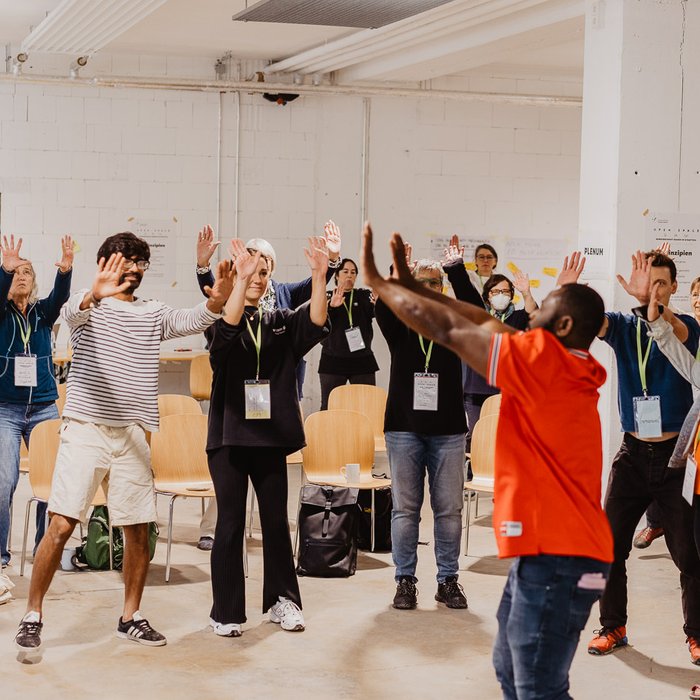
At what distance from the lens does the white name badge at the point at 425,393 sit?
4879 millimetres

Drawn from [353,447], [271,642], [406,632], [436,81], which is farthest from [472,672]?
[436,81]

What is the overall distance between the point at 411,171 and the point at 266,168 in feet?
4.57

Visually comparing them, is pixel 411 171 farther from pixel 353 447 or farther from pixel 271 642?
pixel 271 642

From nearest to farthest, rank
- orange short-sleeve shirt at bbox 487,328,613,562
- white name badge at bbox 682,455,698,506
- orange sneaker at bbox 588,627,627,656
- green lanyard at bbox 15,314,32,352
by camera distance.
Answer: orange short-sleeve shirt at bbox 487,328,613,562
white name badge at bbox 682,455,698,506
orange sneaker at bbox 588,627,627,656
green lanyard at bbox 15,314,32,352

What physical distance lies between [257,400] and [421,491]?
3.44ft

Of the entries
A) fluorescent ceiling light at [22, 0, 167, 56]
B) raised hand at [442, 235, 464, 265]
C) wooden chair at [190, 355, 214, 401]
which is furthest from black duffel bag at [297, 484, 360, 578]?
wooden chair at [190, 355, 214, 401]

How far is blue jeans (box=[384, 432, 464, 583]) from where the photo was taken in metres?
4.92

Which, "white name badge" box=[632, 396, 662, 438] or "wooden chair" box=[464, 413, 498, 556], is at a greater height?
"white name badge" box=[632, 396, 662, 438]

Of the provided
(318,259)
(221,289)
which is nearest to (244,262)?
(221,289)

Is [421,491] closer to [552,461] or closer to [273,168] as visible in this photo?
[552,461]

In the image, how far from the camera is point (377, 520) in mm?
6047

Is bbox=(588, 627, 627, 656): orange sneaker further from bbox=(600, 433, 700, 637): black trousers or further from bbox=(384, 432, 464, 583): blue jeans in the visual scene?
bbox=(384, 432, 464, 583): blue jeans

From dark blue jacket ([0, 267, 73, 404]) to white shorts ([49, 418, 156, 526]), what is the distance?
1.08 meters

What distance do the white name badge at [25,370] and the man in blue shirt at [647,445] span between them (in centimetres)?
275
